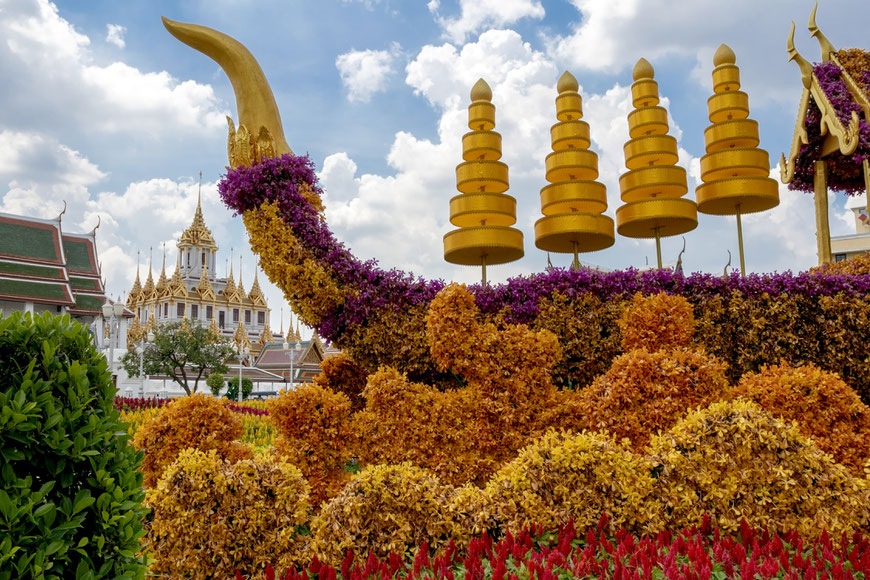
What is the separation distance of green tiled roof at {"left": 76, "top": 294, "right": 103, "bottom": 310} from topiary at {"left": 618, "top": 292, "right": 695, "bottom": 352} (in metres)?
35.4

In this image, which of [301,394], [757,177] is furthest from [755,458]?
[757,177]

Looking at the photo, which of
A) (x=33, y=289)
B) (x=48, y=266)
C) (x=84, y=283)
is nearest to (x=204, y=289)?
(x=84, y=283)

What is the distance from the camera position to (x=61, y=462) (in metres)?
2.85

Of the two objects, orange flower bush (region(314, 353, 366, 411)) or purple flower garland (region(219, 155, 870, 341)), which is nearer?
purple flower garland (region(219, 155, 870, 341))

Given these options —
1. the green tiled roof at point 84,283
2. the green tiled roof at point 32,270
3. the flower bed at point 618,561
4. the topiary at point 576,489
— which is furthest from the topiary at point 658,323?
the green tiled roof at point 84,283

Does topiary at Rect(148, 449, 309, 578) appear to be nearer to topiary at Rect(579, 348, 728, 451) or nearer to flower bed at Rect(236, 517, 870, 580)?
flower bed at Rect(236, 517, 870, 580)

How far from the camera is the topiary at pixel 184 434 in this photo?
6.06m

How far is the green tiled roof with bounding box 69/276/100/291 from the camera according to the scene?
3491cm

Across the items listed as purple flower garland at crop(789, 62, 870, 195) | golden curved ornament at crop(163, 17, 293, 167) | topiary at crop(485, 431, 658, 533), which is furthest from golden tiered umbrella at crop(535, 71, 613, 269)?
topiary at crop(485, 431, 658, 533)

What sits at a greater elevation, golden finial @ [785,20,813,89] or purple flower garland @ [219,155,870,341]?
golden finial @ [785,20,813,89]

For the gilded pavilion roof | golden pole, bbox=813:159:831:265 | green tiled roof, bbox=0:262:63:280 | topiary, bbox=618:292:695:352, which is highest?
the gilded pavilion roof

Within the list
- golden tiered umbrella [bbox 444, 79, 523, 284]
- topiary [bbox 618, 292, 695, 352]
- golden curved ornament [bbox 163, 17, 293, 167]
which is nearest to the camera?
topiary [bbox 618, 292, 695, 352]

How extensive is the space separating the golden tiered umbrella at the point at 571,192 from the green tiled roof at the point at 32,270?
3096 cm

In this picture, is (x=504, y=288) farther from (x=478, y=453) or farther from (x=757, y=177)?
(x=757, y=177)
